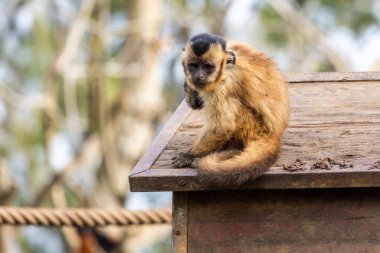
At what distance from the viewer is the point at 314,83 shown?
5.76 m

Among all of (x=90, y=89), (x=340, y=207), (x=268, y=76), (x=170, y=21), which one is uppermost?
(x=268, y=76)

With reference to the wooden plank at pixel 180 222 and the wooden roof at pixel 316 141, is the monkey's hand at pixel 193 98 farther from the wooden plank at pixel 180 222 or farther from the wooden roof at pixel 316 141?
the wooden plank at pixel 180 222

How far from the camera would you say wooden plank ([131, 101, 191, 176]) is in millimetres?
4148

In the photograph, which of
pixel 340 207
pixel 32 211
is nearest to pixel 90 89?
pixel 32 211

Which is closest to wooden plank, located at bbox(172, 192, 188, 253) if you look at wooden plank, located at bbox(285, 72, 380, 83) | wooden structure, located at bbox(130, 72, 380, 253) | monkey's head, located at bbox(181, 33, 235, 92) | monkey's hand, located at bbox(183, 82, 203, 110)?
wooden structure, located at bbox(130, 72, 380, 253)

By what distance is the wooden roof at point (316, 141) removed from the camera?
391 cm

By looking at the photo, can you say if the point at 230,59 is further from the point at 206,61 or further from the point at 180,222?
the point at 180,222

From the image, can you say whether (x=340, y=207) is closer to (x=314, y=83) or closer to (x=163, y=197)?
(x=314, y=83)

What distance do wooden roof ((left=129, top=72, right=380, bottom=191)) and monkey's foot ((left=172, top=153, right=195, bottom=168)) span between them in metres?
0.03

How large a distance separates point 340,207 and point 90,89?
906cm

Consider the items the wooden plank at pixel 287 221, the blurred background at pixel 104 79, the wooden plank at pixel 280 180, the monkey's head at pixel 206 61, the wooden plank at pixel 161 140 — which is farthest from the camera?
the blurred background at pixel 104 79

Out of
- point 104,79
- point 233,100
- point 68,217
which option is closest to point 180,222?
point 233,100

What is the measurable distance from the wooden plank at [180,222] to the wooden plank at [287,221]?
0.02 m

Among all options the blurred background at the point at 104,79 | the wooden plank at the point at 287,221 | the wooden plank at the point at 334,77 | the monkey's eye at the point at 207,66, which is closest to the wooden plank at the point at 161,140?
the wooden plank at the point at 287,221
